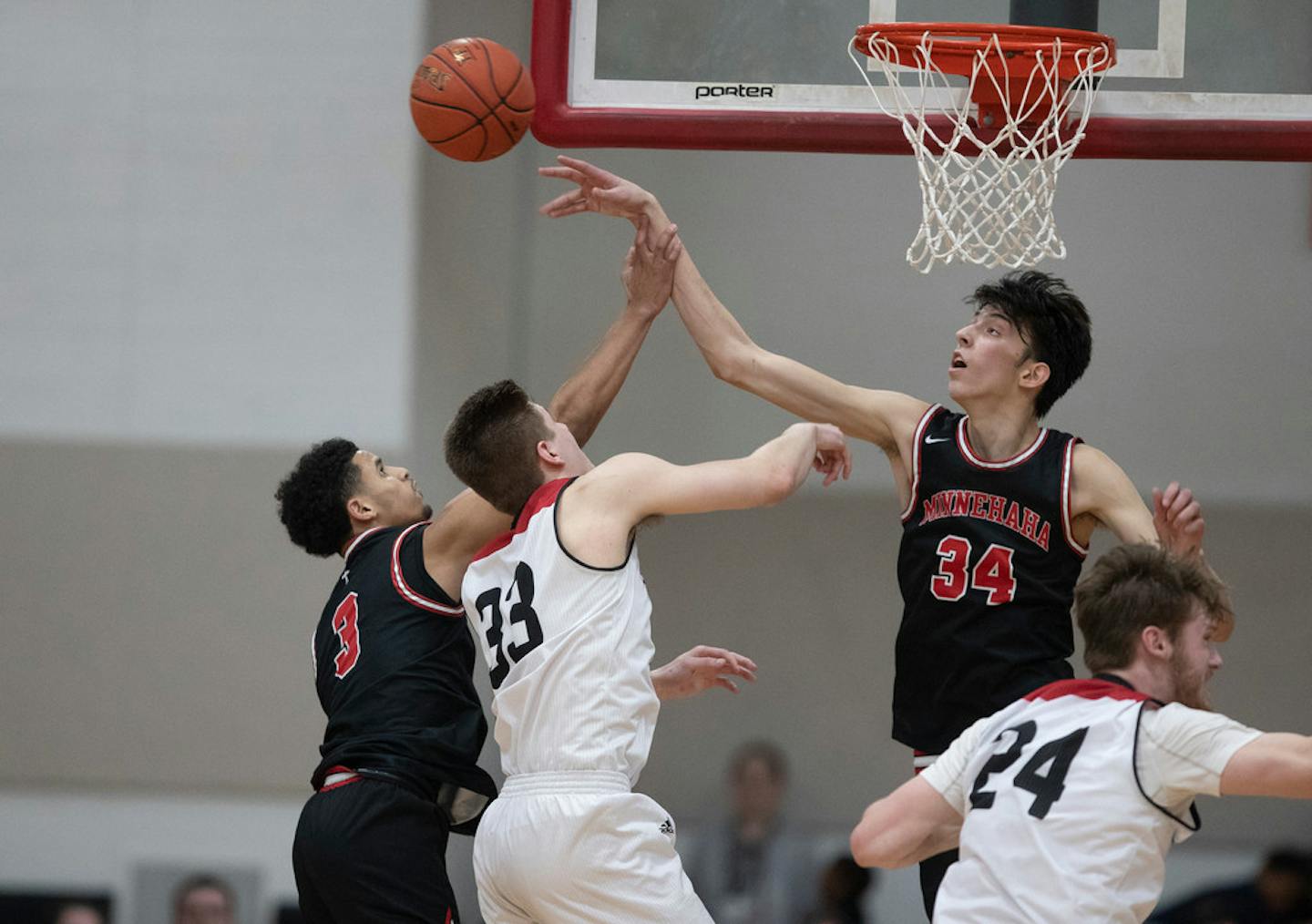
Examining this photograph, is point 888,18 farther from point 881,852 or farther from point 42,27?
point 42,27

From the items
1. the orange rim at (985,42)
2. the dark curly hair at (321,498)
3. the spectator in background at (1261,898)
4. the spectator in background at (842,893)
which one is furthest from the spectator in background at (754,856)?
the orange rim at (985,42)

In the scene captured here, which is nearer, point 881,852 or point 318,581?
point 881,852

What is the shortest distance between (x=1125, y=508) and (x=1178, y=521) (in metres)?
0.24

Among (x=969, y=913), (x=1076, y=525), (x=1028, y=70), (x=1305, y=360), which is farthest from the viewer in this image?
(x=1305, y=360)

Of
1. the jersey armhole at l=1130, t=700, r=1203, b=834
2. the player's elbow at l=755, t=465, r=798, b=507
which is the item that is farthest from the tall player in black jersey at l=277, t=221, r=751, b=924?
the jersey armhole at l=1130, t=700, r=1203, b=834

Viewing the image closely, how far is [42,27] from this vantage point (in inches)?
303

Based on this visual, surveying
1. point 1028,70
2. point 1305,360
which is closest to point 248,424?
point 1028,70

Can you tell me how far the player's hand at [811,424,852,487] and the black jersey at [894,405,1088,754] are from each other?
40 centimetres

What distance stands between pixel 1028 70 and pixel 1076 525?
4.55ft

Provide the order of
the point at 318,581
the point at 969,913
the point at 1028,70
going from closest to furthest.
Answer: the point at 969,913, the point at 1028,70, the point at 318,581

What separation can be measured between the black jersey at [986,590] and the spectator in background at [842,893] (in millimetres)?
2717

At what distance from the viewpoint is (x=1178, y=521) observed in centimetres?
402

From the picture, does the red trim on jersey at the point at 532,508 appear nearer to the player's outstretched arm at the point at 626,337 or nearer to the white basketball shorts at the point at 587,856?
the white basketball shorts at the point at 587,856

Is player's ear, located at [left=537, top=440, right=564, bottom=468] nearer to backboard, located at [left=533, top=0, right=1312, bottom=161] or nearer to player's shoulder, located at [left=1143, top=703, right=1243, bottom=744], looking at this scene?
backboard, located at [left=533, top=0, right=1312, bottom=161]
